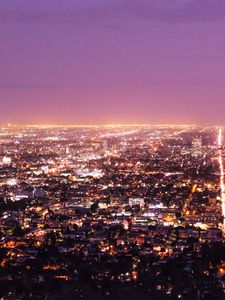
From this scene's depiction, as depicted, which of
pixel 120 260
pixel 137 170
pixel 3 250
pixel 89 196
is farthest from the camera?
pixel 137 170

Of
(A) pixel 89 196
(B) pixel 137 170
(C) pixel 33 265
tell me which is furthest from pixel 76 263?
(B) pixel 137 170

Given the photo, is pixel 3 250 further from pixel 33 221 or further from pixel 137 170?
pixel 137 170

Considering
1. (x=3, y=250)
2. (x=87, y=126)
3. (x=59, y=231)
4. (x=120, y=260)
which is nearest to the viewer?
(x=120, y=260)

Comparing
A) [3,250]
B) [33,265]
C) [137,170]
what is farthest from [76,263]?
[137,170]

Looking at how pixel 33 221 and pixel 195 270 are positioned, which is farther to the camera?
pixel 33 221

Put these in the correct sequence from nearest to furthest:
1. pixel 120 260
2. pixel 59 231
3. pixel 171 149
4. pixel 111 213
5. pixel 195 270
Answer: pixel 195 270
pixel 120 260
pixel 59 231
pixel 111 213
pixel 171 149

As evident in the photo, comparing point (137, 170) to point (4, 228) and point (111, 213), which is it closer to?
point (111, 213)

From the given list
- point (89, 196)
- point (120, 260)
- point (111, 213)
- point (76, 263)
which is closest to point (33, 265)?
point (76, 263)

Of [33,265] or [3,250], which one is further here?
[3,250]

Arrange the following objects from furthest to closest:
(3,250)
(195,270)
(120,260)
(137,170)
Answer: (137,170) → (3,250) → (120,260) → (195,270)
